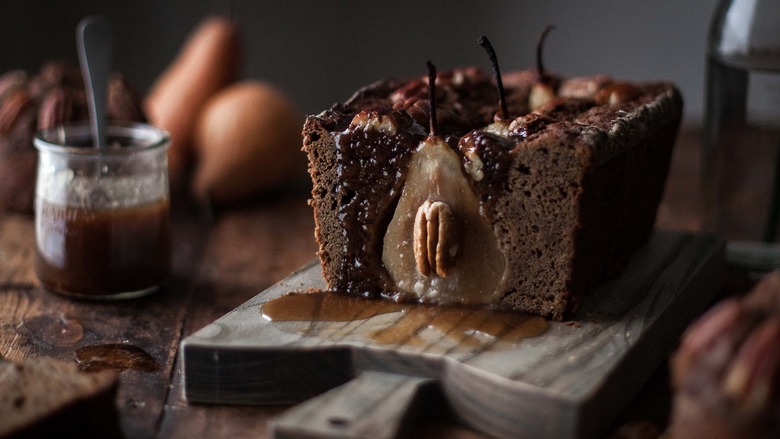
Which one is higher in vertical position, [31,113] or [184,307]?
[31,113]

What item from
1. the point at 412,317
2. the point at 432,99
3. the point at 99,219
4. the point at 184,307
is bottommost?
the point at 184,307

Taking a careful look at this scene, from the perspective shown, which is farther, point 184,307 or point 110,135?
point 110,135

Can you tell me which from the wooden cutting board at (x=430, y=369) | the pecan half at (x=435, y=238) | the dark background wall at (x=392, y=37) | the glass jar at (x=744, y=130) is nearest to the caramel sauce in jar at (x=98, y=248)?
the wooden cutting board at (x=430, y=369)

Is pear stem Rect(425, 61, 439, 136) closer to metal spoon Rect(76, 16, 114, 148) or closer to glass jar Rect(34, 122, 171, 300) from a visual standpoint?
glass jar Rect(34, 122, 171, 300)

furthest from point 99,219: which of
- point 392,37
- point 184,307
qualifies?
point 392,37

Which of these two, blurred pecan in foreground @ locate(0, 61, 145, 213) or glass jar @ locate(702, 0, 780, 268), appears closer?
glass jar @ locate(702, 0, 780, 268)

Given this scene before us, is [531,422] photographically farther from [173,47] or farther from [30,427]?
[173,47]

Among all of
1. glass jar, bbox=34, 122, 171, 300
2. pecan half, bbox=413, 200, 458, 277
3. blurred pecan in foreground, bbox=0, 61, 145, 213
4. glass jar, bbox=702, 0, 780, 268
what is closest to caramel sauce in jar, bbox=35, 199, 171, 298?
glass jar, bbox=34, 122, 171, 300

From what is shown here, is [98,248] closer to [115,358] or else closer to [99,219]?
[99,219]
